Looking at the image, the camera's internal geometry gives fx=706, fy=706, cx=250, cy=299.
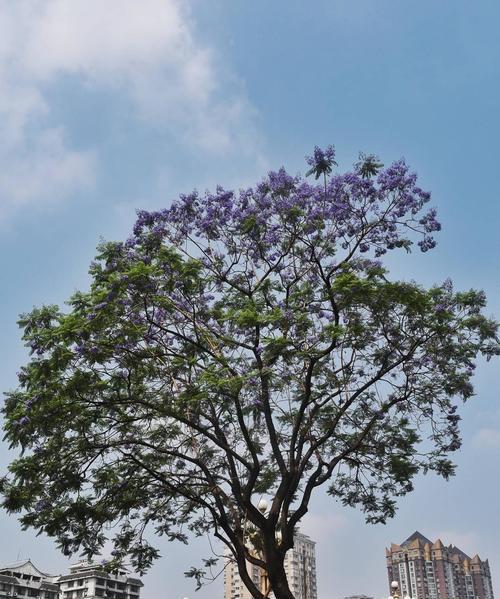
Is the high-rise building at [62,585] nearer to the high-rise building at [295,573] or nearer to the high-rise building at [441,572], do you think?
the high-rise building at [295,573]

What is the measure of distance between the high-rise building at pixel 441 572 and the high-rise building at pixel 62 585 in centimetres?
2622

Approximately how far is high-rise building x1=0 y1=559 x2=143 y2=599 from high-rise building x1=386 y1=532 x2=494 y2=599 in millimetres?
26216

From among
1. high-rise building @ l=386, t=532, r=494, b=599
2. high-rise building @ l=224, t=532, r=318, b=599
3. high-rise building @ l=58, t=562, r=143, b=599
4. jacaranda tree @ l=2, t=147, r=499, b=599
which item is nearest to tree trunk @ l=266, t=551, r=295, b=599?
jacaranda tree @ l=2, t=147, r=499, b=599

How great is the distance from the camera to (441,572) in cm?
6569

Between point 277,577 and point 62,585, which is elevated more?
point 62,585

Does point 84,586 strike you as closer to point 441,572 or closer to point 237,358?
point 441,572

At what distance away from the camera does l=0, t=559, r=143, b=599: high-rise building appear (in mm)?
64269

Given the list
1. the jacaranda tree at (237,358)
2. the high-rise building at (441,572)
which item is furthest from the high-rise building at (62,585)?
the jacaranda tree at (237,358)

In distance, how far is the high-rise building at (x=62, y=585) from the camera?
64269 millimetres

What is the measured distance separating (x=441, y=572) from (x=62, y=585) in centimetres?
3733

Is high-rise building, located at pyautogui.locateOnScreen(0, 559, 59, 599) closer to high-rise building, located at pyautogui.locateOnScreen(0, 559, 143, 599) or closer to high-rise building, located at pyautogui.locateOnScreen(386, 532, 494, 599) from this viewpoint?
high-rise building, located at pyautogui.locateOnScreen(0, 559, 143, 599)

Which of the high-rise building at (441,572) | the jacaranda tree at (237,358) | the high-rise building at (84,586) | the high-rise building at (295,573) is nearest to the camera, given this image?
the jacaranda tree at (237,358)

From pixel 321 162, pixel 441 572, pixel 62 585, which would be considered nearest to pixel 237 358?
pixel 321 162

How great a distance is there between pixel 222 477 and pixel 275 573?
1.98m
